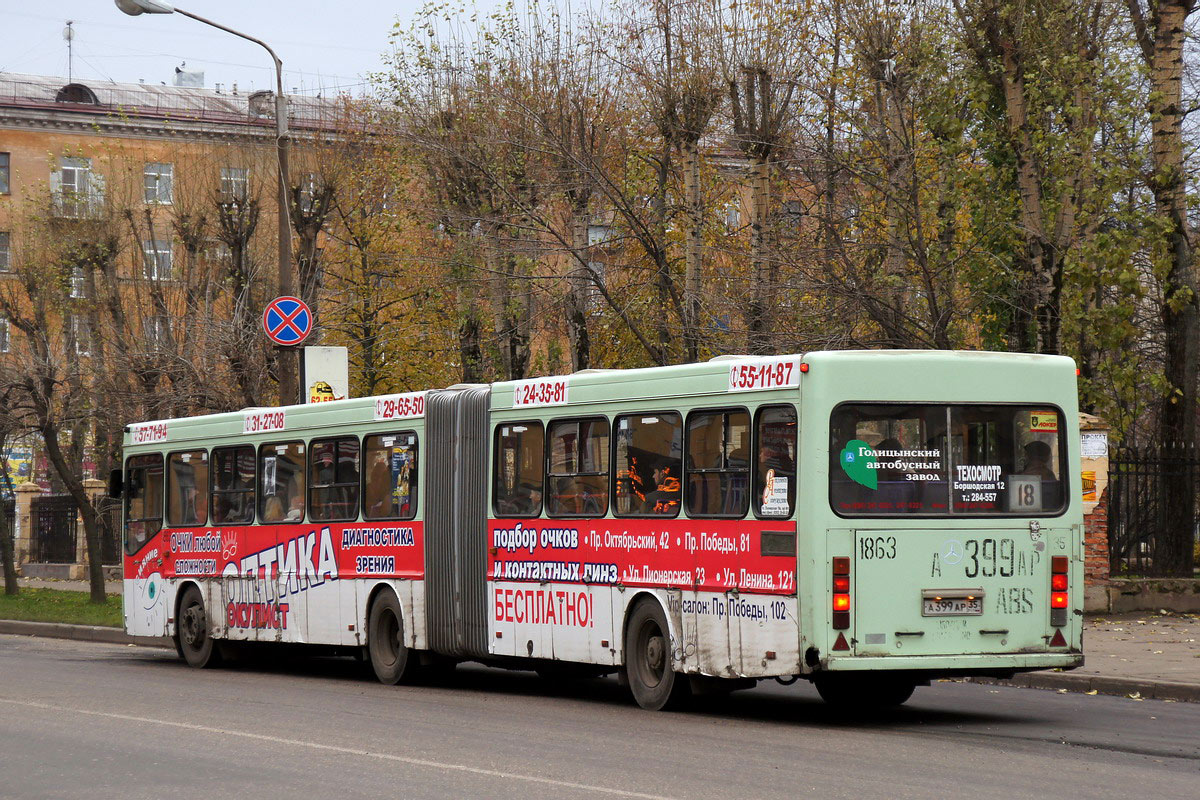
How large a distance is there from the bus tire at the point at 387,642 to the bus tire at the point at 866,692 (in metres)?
4.63

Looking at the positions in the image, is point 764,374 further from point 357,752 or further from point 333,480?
point 333,480

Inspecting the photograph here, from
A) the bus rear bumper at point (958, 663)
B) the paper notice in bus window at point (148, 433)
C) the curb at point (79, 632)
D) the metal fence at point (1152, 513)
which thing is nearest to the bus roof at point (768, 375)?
the bus rear bumper at point (958, 663)

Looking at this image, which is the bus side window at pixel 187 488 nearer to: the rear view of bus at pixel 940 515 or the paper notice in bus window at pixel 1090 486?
the rear view of bus at pixel 940 515

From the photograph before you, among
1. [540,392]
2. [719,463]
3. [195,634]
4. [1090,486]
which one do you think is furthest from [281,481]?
[1090,486]

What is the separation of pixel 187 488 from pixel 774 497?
10.2m

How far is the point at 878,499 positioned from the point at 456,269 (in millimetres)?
16914

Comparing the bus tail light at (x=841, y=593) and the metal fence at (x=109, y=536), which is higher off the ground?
the bus tail light at (x=841, y=593)

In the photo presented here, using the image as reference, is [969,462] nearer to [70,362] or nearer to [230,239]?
[230,239]

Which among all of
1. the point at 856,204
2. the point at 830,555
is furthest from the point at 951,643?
the point at 856,204

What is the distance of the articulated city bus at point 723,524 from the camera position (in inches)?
479

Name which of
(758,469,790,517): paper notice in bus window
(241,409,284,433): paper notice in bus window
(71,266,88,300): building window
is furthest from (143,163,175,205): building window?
(758,469,790,517): paper notice in bus window

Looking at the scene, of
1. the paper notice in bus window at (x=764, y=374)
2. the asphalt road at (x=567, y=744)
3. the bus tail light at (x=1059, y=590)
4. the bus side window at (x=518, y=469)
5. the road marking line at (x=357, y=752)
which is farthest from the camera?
the bus side window at (x=518, y=469)

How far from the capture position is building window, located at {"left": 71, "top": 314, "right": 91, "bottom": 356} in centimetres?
3803

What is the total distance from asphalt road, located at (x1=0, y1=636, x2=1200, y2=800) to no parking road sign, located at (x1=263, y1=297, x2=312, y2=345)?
682 centimetres
